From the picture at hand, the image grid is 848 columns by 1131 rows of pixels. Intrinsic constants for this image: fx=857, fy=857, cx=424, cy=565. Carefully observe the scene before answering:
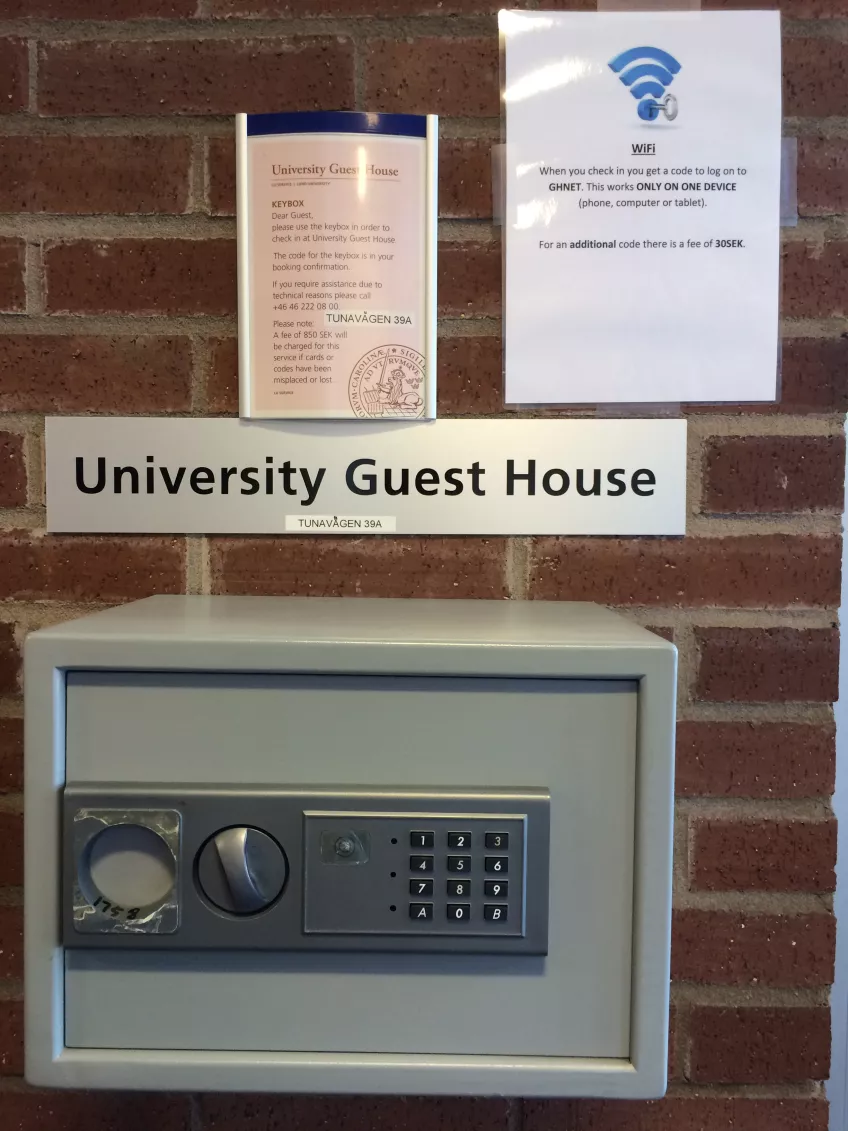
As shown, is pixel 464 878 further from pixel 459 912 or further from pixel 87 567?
pixel 87 567

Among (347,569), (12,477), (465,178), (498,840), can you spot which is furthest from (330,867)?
(465,178)

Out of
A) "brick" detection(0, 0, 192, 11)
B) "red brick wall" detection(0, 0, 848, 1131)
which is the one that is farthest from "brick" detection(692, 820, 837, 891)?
"brick" detection(0, 0, 192, 11)

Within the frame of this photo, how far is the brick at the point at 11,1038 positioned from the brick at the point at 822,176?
1.23 m

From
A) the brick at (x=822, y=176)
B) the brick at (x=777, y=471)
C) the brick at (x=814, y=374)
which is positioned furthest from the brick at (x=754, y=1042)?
the brick at (x=822, y=176)

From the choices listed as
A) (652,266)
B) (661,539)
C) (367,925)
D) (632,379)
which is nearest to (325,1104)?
(367,925)

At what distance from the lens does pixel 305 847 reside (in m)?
0.63

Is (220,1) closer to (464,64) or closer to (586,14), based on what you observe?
(464,64)

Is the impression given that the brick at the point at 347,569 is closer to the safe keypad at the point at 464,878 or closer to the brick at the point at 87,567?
Result: the brick at the point at 87,567

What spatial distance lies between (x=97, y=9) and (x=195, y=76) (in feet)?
0.41

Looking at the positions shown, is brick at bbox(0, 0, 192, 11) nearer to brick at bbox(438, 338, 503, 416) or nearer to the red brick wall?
the red brick wall

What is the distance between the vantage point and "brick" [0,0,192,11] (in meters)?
0.91

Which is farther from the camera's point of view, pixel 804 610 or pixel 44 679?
pixel 804 610

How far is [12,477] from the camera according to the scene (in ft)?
3.11

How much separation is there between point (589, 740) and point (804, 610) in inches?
16.8
